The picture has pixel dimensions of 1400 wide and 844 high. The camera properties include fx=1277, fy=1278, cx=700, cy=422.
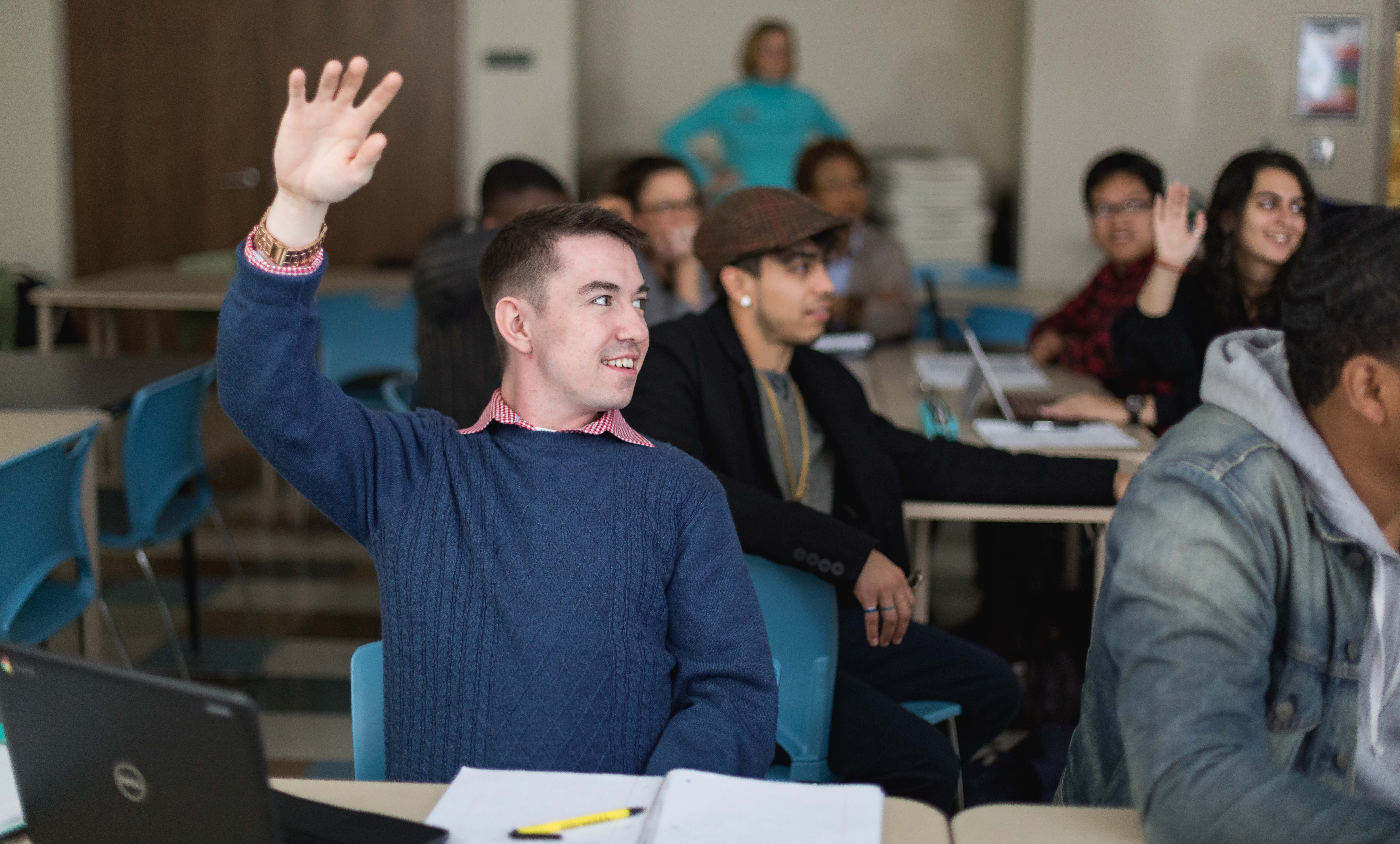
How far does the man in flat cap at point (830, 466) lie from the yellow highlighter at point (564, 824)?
898 mm

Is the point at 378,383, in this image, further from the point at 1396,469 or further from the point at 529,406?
the point at 1396,469

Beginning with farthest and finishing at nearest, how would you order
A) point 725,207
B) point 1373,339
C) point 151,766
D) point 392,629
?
point 725,207 → point 392,629 → point 1373,339 → point 151,766

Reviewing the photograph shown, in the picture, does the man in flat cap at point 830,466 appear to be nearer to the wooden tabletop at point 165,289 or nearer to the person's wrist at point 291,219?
the person's wrist at point 291,219

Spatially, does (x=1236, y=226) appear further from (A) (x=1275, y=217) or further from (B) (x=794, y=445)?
(B) (x=794, y=445)

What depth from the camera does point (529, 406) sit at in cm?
146

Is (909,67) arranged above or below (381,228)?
above

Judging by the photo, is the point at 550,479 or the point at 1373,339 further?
the point at 550,479

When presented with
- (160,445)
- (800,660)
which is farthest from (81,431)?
(800,660)

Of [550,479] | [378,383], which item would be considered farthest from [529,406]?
[378,383]

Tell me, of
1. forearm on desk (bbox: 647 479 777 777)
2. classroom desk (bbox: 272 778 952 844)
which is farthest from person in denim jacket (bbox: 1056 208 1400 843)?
forearm on desk (bbox: 647 479 777 777)

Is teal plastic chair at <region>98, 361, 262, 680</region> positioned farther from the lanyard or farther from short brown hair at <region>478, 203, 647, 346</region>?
short brown hair at <region>478, 203, 647, 346</region>

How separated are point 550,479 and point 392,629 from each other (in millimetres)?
A: 232

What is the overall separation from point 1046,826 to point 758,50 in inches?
201

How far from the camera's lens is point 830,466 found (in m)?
2.30
